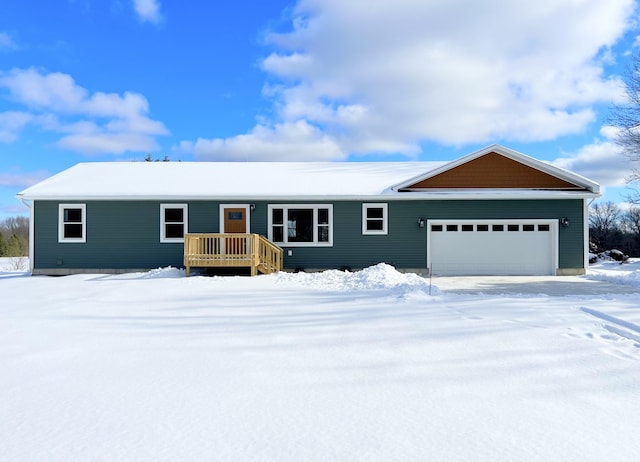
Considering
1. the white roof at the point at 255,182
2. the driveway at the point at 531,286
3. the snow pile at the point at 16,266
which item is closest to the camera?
the driveway at the point at 531,286

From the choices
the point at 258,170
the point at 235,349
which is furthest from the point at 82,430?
the point at 258,170

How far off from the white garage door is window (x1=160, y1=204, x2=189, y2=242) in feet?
27.4

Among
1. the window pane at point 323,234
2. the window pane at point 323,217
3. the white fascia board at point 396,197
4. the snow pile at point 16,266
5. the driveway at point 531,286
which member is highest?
the white fascia board at point 396,197

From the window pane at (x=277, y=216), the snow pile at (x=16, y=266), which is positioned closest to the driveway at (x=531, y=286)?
the window pane at (x=277, y=216)

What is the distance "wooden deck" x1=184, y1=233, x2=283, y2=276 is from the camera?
12141 millimetres

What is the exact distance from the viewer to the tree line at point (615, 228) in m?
34.1

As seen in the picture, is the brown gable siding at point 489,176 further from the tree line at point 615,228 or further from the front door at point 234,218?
the tree line at point 615,228

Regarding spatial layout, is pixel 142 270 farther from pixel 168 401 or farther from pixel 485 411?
pixel 485 411

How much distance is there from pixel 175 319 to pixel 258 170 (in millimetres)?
11146

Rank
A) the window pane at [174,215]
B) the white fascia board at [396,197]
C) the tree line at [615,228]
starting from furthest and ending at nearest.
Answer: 1. the tree line at [615,228]
2. the window pane at [174,215]
3. the white fascia board at [396,197]

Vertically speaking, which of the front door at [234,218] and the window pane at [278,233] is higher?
the front door at [234,218]

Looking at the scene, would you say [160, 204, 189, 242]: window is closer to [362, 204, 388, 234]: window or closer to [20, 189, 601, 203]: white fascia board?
[20, 189, 601, 203]: white fascia board

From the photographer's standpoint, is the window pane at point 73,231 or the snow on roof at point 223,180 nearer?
the snow on roof at point 223,180

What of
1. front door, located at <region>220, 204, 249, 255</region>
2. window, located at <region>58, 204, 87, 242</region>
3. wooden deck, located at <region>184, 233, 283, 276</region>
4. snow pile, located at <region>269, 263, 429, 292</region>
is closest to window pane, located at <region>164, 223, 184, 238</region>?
front door, located at <region>220, 204, 249, 255</region>
